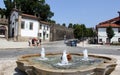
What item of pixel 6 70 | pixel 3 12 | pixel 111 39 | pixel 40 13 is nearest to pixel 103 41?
pixel 111 39

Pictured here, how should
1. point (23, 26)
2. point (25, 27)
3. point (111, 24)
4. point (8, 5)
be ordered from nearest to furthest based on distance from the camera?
1. point (23, 26)
2. point (25, 27)
3. point (111, 24)
4. point (8, 5)

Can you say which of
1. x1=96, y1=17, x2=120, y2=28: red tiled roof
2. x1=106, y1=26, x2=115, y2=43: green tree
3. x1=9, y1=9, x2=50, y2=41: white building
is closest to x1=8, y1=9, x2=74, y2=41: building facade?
x1=9, y1=9, x2=50, y2=41: white building

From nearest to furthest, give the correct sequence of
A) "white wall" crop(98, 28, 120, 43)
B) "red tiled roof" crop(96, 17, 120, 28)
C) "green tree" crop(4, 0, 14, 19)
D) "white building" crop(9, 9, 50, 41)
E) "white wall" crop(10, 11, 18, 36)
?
"white building" crop(9, 9, 50, 41) < "white wall" crop(10, 11, 18, 36) < "white wall" crop(98, 28, 120, 43) < "red tiled roof" crop(96, 17, 120, 28) < "green tree" crop(4, 0, 14, 19)

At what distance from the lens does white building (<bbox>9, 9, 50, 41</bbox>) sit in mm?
54000

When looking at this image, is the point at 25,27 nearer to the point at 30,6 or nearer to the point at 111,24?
the point at 30,6

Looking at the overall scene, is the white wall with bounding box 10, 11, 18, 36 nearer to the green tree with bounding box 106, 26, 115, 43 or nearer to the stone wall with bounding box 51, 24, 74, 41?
the stone wall with bounding box 51, 24, 74, 41

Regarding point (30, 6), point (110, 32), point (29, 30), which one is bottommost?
point (110, 32)

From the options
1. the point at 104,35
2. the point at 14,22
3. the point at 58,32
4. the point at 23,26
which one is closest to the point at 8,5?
the point at 14,22

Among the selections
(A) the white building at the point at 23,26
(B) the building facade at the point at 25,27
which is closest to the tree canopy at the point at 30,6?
(B) the building facade at the point at 25,27

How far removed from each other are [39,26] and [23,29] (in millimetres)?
6739

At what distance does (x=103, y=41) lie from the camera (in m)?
60.2

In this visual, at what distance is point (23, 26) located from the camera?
55.5 meters

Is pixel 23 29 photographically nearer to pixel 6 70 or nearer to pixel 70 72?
pixel 6 70

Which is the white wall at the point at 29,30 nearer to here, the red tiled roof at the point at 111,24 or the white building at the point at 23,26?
the white building at the point at 23,26
